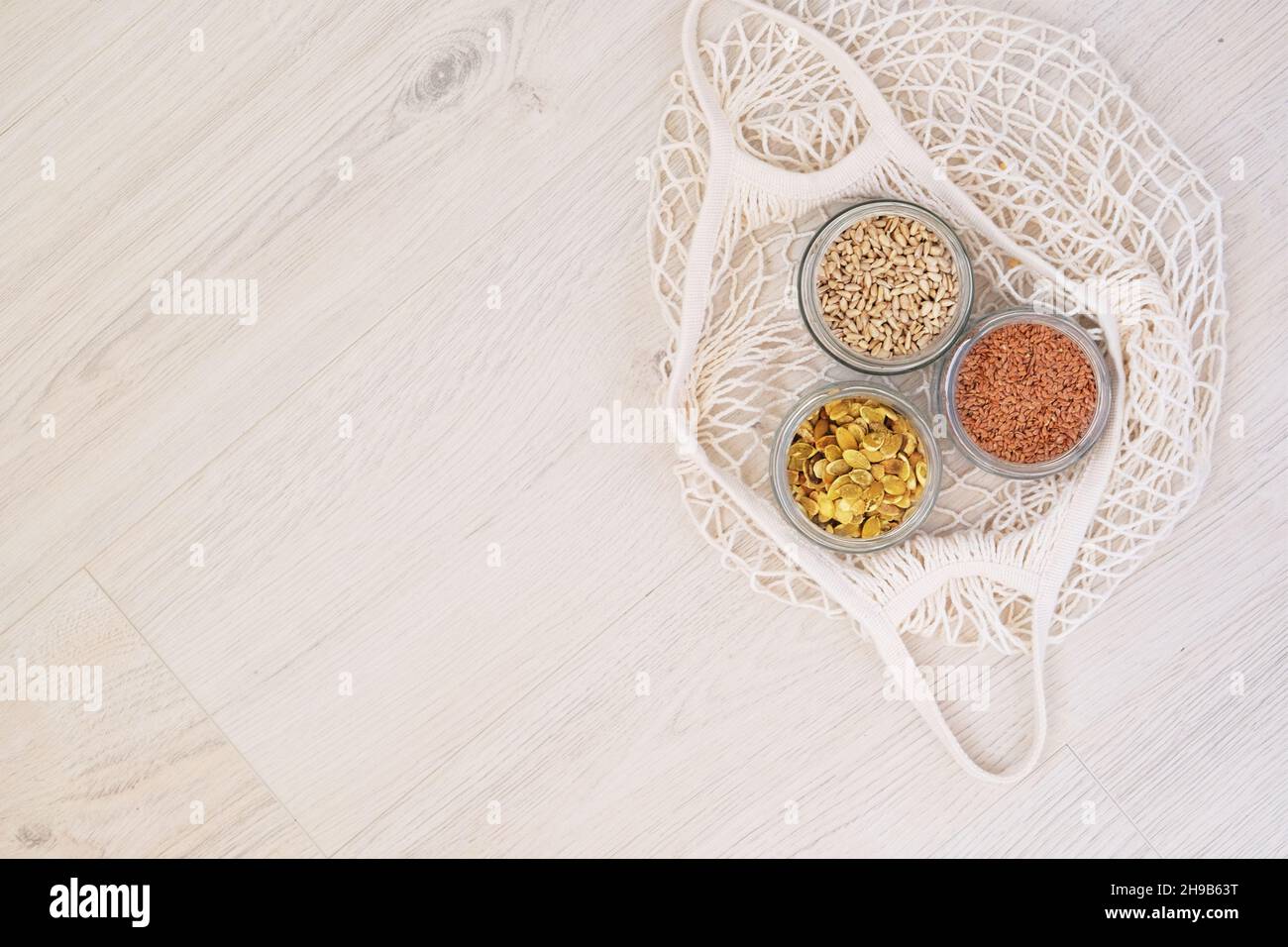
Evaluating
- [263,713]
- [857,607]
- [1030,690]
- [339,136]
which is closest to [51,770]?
[263,713]

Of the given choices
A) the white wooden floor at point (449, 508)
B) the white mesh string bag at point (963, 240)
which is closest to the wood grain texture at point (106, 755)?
the white wooden floor at point (449, 508)

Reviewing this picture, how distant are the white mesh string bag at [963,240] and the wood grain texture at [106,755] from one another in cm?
62

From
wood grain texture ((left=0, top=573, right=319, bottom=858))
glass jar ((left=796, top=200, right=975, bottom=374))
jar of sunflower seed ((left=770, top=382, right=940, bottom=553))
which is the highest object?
glass jar ((left=796, top=200, right=975, bottom=374))

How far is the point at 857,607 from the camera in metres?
0.94

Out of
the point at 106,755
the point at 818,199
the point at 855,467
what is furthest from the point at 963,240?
the point at 106,755

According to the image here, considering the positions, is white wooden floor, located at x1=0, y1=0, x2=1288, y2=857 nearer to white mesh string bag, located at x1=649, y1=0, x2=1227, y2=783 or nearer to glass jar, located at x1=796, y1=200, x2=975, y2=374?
white mesh string bag, located at x1=649, y1=0, x2=1227, y2=783

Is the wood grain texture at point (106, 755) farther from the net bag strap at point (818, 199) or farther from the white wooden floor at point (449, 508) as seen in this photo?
the net bag strap at point (818, 199)

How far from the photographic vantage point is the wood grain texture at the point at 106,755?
3.23ft

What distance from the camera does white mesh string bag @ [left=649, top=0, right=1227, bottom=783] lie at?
93 cm

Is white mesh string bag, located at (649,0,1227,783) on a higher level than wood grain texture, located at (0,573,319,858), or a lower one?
higher

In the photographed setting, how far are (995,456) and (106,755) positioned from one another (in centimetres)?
103

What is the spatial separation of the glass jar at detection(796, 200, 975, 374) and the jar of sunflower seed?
31mm

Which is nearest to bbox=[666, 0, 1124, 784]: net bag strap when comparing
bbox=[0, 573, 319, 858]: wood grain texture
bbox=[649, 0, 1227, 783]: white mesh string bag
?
bbox=[649, 0, 1227, 783]: white mesh string bag
